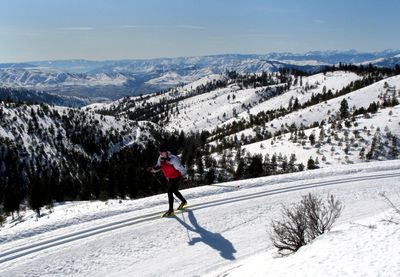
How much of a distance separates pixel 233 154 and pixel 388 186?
49.7 m

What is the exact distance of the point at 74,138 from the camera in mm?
172375

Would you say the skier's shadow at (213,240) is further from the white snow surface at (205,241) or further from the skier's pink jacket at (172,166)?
the skier's pink jacket at (172,166)

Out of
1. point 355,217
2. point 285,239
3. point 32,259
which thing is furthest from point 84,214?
point 355,217

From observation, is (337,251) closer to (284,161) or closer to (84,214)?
(84,214)

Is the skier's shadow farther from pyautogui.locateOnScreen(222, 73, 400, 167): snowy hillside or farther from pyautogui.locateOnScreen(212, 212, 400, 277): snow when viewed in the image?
pyautogui.locateOnScreen(222, 73, 400, 167): snowy hillside

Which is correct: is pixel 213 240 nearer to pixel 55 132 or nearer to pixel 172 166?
pixel 172 166

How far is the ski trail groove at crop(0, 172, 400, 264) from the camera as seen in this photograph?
10.2 m

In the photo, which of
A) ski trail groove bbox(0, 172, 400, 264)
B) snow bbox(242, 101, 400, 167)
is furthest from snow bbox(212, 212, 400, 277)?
snow bbox(242, 101, 400, 167)

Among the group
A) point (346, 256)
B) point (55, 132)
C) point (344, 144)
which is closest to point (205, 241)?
point (346, 256)

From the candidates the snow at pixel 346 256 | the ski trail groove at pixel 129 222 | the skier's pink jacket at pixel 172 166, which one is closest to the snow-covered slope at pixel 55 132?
the ski trail groove at pixel 129 222

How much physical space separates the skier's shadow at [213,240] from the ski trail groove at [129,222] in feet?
4.78

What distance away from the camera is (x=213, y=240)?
452 inches

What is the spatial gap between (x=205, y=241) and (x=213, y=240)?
0.93 feet

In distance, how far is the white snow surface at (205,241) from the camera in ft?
24.4
